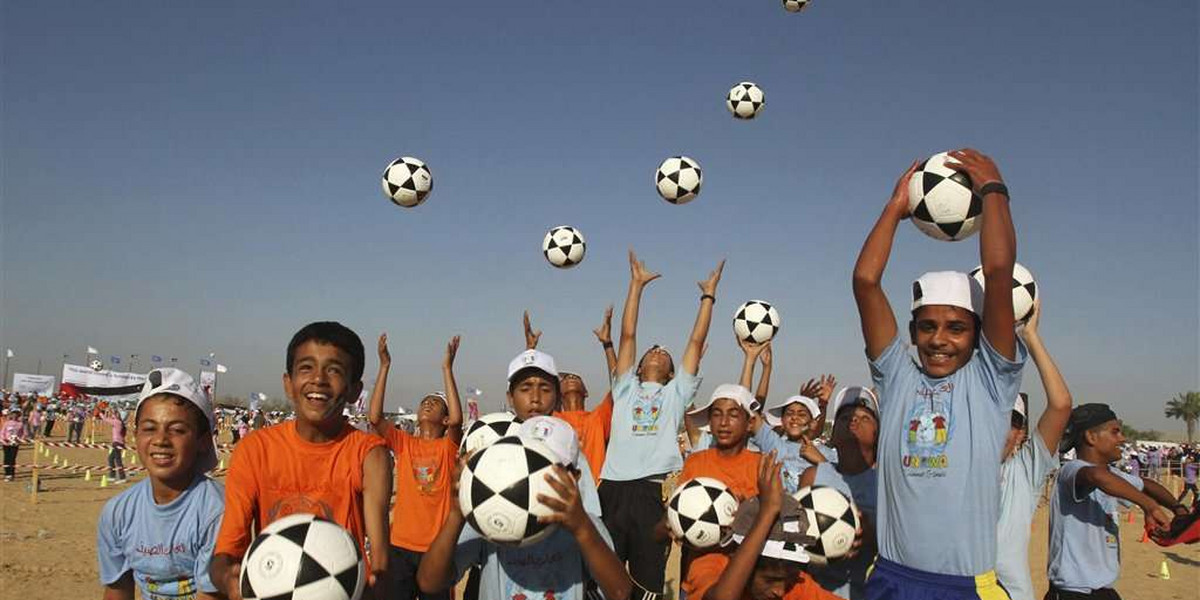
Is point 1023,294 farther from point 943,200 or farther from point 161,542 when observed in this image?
point 161,542

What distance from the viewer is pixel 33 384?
54.0 metres

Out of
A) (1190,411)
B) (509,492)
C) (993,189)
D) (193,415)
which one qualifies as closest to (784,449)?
(993,189)

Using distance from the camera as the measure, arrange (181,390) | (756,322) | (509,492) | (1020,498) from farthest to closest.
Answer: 1. (756,322)
2. (1020,498)
3. (181,390)
4. (509,492)

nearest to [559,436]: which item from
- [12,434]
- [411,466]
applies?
[411,466]

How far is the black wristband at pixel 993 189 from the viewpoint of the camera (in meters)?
3.34

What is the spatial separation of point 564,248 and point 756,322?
2.90 metres

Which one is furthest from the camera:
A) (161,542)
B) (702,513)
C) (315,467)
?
(702,513)

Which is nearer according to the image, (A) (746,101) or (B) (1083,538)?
(B) (1083,538)

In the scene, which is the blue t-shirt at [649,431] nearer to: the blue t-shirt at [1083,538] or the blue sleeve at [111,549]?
the blue t-shirt at [1083,538]

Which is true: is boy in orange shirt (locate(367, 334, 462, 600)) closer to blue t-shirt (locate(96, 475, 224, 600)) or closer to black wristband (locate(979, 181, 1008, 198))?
blue t-shirt (locate(96, 475, 224, 600))

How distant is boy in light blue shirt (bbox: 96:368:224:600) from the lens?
3.78 meters

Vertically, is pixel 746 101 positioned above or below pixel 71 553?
above

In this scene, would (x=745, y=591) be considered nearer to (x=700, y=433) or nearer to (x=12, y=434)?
(x=700, y=433)

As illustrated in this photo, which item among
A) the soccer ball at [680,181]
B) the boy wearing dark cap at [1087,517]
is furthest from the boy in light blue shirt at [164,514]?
the soccer ball at [680,181]
